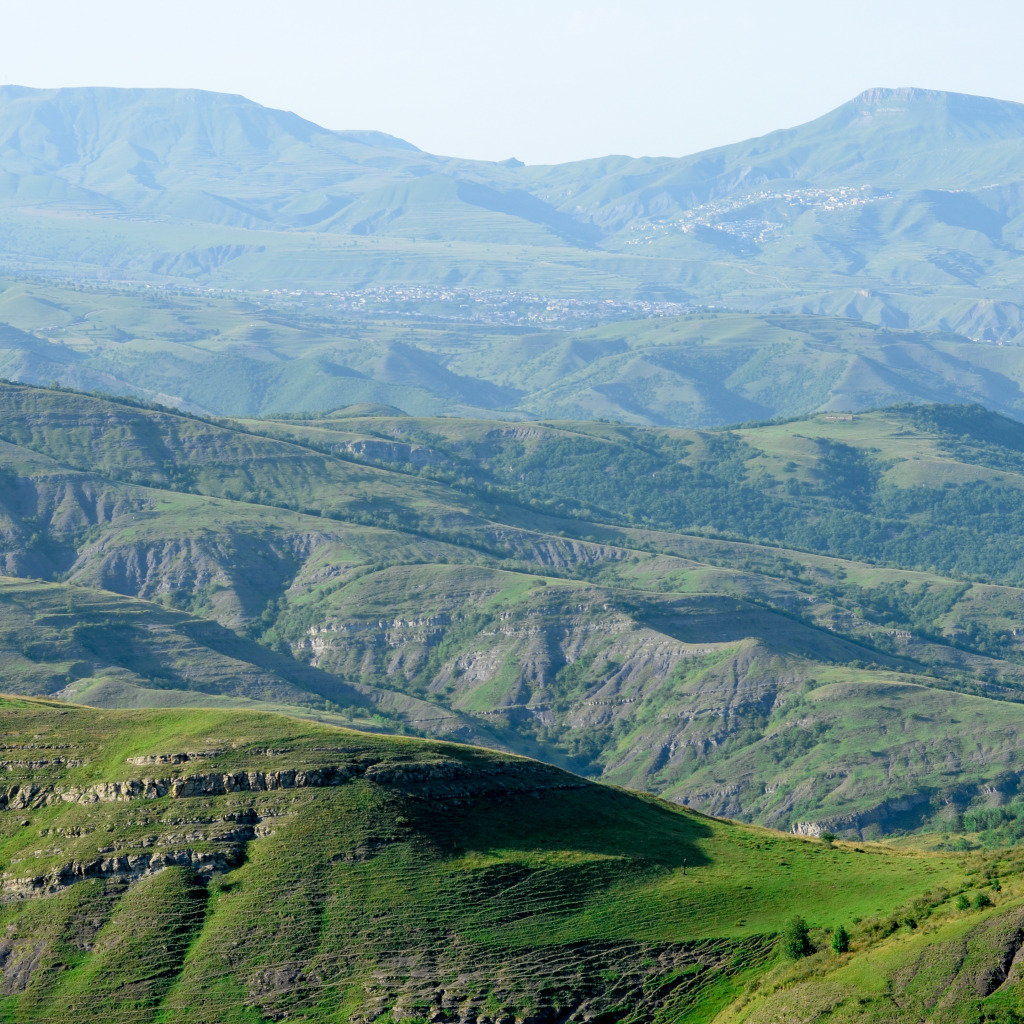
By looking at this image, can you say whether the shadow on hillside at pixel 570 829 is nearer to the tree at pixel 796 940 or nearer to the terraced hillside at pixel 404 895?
the terraced hillside at pixel 404 895

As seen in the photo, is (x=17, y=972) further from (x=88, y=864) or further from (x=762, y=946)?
(x=762, y=946)

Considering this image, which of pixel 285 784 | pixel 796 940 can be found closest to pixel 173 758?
pixel 285 784

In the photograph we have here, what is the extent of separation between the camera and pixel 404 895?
13500 cm

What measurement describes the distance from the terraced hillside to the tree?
4.39 ft

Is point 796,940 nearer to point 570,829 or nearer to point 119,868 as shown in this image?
point 570,829

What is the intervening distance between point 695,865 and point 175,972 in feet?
143

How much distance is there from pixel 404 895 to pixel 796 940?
30.3 metres

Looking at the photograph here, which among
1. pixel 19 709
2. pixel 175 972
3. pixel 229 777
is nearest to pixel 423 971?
pixel 175 972

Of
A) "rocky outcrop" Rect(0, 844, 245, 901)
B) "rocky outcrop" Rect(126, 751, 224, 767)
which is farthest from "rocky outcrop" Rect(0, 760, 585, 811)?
"rocky outcrop" Rect(0, 844, 245, 901)

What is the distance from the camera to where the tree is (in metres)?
124

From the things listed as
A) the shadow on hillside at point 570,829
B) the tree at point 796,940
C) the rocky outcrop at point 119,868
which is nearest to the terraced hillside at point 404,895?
the rocky outcrop at point 119,868

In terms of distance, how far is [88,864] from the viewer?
136875mm

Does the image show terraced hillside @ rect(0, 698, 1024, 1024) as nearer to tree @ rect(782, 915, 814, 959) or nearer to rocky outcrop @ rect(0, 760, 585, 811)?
rocky outcrop @ rect(0, 760, 585, 811)

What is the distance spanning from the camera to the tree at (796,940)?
4875 inches
